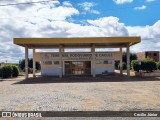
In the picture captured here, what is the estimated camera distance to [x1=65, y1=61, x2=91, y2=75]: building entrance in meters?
52.7

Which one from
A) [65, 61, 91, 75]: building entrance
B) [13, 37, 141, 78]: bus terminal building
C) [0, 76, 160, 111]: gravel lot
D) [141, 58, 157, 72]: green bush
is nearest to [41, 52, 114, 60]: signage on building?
[13, 37, 141, 78]: bus terminal building

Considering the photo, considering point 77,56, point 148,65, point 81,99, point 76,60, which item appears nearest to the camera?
point 81,99

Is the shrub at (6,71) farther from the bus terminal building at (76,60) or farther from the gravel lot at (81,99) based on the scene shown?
the gravel lot at (81,99)

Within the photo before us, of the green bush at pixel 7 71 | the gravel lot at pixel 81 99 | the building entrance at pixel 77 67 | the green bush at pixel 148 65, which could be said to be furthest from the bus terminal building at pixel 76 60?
the gravel lot at pixel 81 99

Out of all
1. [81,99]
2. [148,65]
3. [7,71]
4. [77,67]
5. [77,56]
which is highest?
[77,56]

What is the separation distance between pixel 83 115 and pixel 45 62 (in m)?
38.9

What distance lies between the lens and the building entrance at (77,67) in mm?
52656

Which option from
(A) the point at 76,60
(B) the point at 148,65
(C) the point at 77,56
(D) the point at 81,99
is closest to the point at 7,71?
(A) the point at 76,60

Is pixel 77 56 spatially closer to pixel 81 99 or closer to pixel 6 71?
pixel 6 71

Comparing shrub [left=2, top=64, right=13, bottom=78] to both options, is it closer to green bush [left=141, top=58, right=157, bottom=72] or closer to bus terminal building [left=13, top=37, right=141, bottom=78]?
bus terminal building [left=13, top=37, right=141, bottom=78]

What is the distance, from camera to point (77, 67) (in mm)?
53031

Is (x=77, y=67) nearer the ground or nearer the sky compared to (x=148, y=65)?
nearer the ground

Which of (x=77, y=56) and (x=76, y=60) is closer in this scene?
(x=77, y=56)

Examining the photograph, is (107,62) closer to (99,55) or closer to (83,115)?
(99,55)
